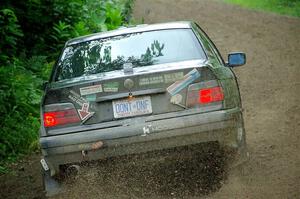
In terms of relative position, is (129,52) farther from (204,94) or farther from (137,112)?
(204,94)

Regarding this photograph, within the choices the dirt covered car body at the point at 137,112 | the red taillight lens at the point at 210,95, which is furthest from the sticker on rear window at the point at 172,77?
the red taillight lens at the point at 210,95

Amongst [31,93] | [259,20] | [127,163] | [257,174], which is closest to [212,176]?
[257,174]

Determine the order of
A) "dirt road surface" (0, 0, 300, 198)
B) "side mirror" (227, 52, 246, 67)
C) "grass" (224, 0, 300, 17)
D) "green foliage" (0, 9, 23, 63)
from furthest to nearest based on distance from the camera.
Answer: "grass" (224, 0, 300, 17), "green foliage" (0, 9, 23, 63), "side mirror" (227, 52, 246, 67), "dirt road surface" (0, 0, 300, 198)

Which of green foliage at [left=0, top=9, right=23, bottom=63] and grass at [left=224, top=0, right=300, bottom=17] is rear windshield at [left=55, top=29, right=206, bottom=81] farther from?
grass at [left=224, top=0, right=300, bottom=17]

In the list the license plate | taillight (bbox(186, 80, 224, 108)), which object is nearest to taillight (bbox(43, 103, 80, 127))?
the license plate

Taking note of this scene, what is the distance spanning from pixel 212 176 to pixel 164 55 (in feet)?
4.47

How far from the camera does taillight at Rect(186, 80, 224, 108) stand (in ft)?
16.8

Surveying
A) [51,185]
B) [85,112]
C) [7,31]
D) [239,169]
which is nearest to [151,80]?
[85,112]

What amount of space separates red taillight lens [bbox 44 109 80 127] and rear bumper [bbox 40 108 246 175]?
15 cm

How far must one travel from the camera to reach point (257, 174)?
5.97 metres

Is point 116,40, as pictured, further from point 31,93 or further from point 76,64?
point 31,93

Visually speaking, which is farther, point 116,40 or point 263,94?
point 263,94

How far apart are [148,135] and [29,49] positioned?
8.17 meters

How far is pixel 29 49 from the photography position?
1259 centimetres
